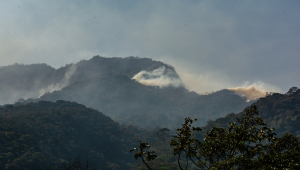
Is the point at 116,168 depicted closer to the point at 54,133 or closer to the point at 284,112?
the point at 54,133

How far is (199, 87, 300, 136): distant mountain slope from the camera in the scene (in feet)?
349

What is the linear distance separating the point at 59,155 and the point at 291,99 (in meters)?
108

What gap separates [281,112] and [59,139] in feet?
333

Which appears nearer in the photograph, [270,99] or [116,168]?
[116,168]

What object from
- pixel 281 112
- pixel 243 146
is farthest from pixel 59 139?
pixel 281 112

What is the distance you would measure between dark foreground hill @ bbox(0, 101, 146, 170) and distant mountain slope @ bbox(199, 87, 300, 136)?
4754 centimetres

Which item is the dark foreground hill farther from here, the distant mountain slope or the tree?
the tree

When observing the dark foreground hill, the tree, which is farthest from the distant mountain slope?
the tree

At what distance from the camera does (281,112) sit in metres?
116

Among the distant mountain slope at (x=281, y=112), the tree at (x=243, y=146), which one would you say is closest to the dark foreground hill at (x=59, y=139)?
the distant mountain slope at (x=281, y=112)

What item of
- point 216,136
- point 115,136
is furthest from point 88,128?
point 216,136

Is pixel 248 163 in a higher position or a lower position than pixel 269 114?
lower

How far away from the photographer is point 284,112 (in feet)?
380

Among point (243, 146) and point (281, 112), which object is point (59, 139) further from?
point (281, 112)
